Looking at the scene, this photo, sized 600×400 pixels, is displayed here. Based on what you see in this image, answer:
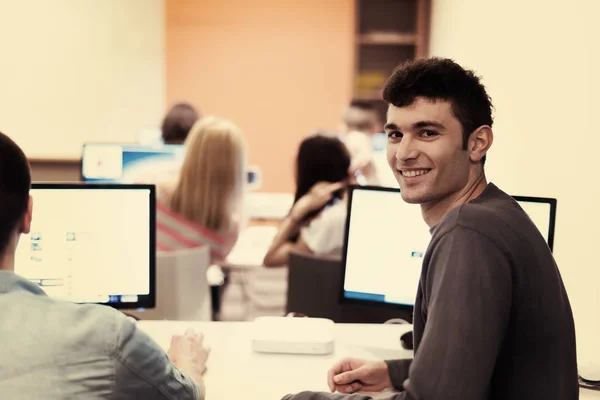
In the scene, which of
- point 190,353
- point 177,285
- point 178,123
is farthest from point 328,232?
point 178,123

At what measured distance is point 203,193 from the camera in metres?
2.85

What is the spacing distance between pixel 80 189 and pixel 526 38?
4.98 ft

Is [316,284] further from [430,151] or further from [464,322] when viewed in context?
[464,322]

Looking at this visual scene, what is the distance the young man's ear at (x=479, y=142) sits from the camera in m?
1.32

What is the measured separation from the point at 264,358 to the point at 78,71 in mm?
3570

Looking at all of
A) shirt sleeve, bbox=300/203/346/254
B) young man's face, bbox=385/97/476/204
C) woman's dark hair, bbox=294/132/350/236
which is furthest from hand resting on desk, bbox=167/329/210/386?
woman's dark hair, bbox=294/132/350/236

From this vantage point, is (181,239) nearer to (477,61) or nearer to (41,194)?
(41,194)

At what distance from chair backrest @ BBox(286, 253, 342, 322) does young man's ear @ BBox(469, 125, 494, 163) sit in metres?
1.13

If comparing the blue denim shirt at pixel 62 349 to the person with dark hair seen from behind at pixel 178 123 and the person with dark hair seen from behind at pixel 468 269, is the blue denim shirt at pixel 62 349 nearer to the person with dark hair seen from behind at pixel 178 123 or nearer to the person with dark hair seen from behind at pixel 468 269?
the person with dark hair seen from behind at pixel 468 269

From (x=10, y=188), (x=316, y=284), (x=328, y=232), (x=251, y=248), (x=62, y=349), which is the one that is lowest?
(x=251, y=248)

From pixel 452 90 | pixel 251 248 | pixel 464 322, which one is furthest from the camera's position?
pixel 251 248

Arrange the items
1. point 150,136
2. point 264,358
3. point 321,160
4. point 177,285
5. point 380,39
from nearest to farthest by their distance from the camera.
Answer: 1. point 264,358
2. point 177,285
3. point 321,160
4. point 150,136
5. point 380,39

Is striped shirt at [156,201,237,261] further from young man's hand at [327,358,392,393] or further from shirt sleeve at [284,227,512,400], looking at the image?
shirt sleeve at [284,227,512,400]

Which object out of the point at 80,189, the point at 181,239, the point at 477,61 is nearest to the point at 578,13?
the point at 477,61
